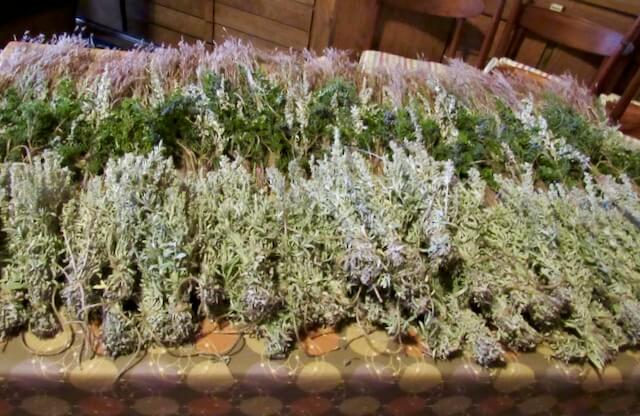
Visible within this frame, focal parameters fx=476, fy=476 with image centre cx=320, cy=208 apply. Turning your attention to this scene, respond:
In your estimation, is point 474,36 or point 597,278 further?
point 474,36

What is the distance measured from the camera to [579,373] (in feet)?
3.73

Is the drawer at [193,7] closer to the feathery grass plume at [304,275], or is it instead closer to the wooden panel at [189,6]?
the wooden panel at [189,6]

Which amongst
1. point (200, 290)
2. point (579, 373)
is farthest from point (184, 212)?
point (579, 373)

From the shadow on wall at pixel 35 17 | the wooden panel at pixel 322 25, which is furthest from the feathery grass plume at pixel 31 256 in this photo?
the wooden panel at pixel 322 25

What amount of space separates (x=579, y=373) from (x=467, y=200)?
1.60ft

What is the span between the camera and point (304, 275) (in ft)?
3.43

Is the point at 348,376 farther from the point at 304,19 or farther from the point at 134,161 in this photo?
the point at 304,19

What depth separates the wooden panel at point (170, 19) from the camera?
3.20 meters

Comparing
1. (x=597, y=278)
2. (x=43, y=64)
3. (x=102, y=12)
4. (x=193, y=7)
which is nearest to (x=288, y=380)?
(x=597, y=278)

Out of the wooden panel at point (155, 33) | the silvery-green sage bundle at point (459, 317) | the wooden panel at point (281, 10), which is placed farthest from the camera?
the wooden panel at point (155, 33)

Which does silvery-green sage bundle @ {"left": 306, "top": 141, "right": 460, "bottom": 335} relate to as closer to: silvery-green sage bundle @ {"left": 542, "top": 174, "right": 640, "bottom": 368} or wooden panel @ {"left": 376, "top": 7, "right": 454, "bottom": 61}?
silvery-green sage bundle @ {"left": 542, "top": 174, "right": 640, "bottom": 368}

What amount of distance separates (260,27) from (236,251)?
2.47 metres

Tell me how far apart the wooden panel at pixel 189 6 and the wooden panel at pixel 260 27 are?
10 cm

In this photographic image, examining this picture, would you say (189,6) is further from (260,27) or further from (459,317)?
(459,317)
